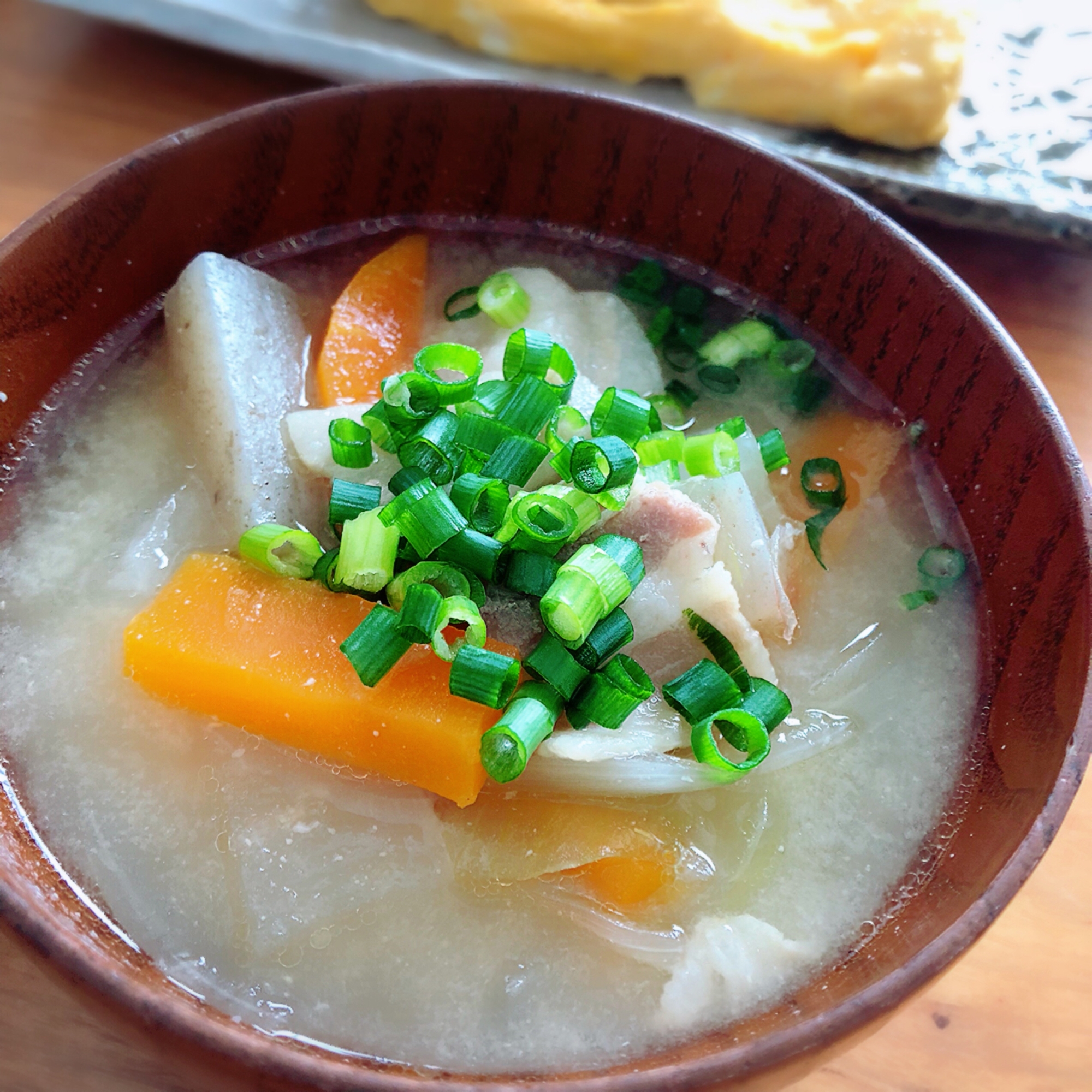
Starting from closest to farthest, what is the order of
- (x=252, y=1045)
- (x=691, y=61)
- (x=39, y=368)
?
(x=252, y=1045) → (x=39, y=368) → (x=691, y=61)

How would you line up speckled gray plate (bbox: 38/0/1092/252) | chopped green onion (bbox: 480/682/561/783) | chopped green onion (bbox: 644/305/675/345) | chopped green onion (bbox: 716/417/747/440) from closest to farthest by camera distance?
chopped green onion (bbox: 480/682/561/783) < chopped green onion (bbox: 716/417/747/440) < chopped green onion (bbox: 644/305/675/345) < speckled gray plate (bbox: 38/0/1092/252)

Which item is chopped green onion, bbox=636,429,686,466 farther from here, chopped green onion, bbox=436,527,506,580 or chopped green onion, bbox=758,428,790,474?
chopped green onion, bbox=436,527,506,580

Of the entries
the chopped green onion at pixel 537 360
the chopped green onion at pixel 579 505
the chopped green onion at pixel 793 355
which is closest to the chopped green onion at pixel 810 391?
the chopped green onion at pixel 793 355

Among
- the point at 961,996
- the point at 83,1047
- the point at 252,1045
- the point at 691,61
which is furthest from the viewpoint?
the point at 691,61

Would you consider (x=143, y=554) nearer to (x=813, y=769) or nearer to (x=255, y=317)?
(x=255, y=317)

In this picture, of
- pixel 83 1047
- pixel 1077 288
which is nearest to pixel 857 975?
pixel 83 1047

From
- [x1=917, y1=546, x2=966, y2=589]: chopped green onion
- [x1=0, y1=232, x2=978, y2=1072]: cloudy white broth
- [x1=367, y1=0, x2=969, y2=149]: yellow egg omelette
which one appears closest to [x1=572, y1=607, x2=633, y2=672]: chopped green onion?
[x1=0, y1=232, x2=978, y2=1072]: cloudy white broth

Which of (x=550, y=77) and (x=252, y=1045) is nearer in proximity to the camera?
(x=252, y=1045)
